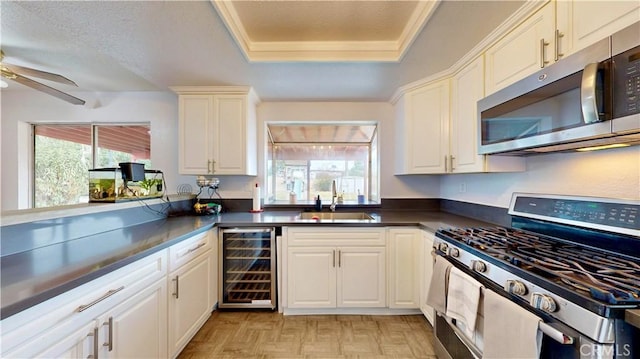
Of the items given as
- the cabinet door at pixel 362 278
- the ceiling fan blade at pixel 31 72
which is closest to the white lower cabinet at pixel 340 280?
the cabinet door at pixel 362 278

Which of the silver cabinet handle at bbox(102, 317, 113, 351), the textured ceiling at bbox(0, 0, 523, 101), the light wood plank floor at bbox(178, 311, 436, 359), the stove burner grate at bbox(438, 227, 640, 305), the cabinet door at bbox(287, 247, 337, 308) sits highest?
the textured ceiling at bbox(0, 0, 523, 101)

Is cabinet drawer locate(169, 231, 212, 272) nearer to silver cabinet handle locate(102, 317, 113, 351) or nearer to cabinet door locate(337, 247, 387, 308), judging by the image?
silver cabinet handle locate(102, 317, 113, 351)

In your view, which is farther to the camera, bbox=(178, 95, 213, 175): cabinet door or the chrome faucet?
the chrome faucet

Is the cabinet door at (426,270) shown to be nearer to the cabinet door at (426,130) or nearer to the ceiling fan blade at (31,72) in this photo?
the cabinet door at (426,130)

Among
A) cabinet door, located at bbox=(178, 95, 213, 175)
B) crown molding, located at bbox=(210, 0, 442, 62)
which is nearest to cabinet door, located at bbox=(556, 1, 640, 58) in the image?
crown molding, located at bbox=(210, 0, 442, 62)

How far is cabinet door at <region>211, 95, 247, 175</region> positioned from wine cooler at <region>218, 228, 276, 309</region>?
775mm

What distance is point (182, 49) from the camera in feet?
6.21

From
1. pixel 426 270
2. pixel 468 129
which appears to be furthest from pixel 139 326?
pixel 468 129

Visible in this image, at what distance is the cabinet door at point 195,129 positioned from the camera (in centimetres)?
263

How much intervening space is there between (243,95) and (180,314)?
2033 millimetres

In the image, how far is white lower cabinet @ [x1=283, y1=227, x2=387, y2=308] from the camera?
7.48ft

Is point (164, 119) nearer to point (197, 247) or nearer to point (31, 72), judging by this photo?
point (31, 72)

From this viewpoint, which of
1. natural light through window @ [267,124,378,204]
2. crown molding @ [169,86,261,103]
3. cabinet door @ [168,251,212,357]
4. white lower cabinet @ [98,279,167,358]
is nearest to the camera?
white lower cabinet @ [98,279,167,358]

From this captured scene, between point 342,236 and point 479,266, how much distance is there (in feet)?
3.94
